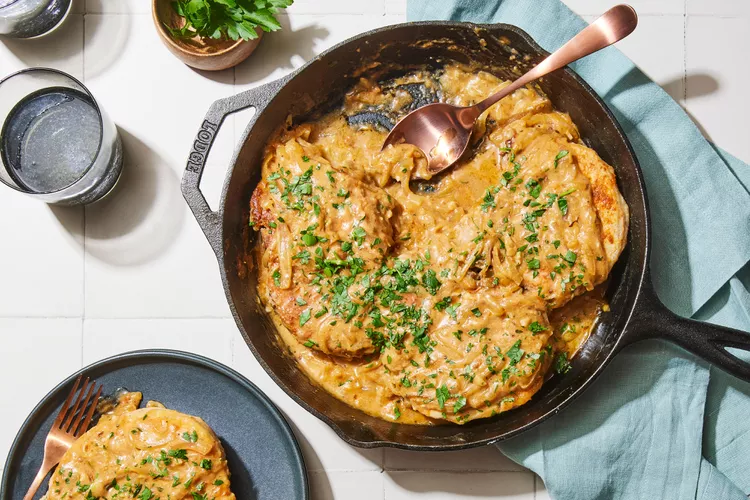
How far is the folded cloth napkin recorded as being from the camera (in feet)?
11.0

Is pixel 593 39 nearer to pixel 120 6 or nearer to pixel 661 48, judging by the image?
pixel 661 48

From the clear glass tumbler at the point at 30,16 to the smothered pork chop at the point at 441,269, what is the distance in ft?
4.98

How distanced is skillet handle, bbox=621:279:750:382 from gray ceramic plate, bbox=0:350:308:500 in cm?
182

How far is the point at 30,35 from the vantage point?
12.1ft

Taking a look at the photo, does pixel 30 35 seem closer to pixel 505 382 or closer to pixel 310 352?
pixel 310 352

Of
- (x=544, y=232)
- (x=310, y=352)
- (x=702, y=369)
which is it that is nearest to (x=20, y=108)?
(x=310, y=352)

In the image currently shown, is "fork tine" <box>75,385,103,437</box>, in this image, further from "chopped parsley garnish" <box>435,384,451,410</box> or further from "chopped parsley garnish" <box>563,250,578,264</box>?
"chopped parsley garnish" <box>563,250,578,264</box>

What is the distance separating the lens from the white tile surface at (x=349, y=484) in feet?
11.7

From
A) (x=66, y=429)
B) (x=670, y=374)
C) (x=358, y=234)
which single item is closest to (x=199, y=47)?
(x=358, y=234)

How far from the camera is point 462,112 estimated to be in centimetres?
330

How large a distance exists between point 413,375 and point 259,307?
86 centimetres

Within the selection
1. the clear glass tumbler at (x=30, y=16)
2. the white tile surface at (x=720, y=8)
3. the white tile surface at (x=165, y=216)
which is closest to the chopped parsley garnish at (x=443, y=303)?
the white tile surface at (x=165, y=216)

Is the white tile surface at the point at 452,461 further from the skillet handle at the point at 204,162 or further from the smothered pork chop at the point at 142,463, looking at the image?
the skillet handle at the point at 204,162

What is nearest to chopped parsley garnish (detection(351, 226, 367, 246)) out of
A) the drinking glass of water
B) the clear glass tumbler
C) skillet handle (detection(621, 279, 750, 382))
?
skillet handle (detection(621, 279, 750, 382))
